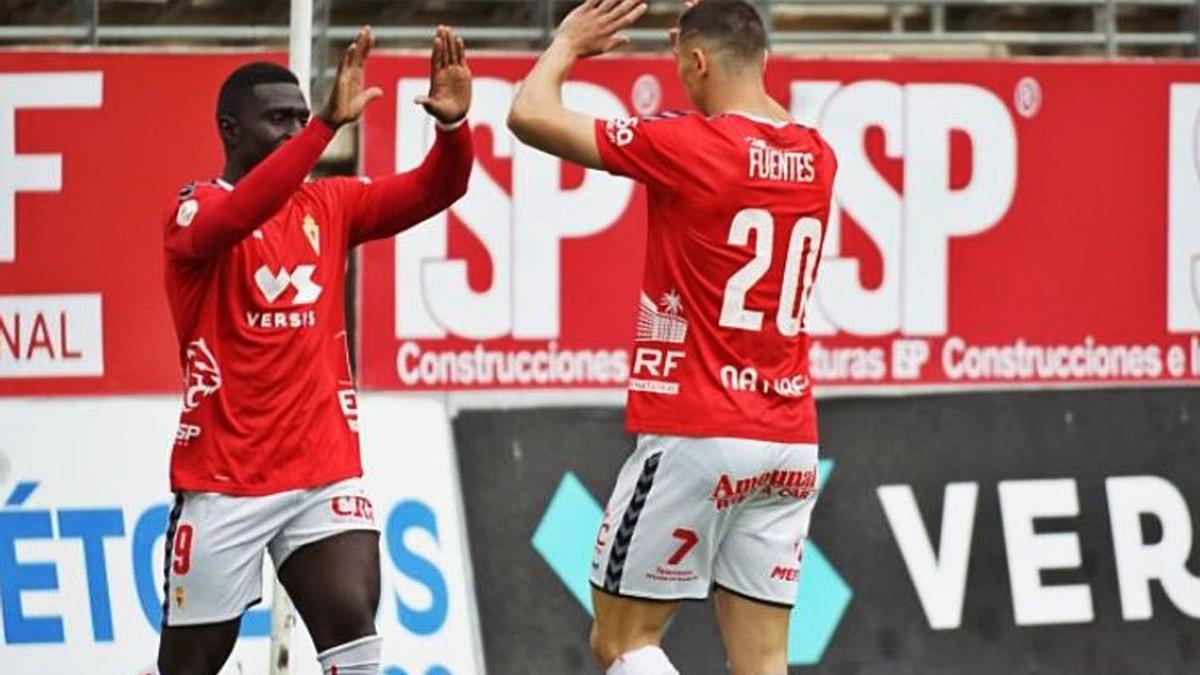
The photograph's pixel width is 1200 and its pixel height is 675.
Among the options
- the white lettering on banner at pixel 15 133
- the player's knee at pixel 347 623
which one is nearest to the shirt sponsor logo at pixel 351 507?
the player's knee at pixel 347 623

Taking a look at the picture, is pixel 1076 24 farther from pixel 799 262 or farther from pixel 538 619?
pixel 799 262

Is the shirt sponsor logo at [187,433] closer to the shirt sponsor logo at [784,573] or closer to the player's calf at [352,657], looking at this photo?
the player's calf at [352,657]

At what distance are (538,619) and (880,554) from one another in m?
1.27

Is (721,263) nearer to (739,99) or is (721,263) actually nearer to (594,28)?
(739,99)

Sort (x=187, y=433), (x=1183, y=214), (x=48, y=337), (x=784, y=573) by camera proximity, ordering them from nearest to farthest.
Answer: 1. (x=784, y=573)
2. (x=187, y=433)
3. (x=48, y=337)
4. (x=1183, y=214)

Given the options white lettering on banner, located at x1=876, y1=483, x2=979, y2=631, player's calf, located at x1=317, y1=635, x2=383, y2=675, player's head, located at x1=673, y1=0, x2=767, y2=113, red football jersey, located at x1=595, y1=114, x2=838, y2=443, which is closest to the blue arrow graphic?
white lettering on banner, located at x1=876, y1=483, x2=979, y2=631

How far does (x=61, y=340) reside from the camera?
10227 millimetres

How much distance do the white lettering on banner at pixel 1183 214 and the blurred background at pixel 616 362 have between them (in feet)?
0.04

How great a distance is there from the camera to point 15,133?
1023cm

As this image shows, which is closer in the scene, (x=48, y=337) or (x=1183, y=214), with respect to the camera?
(x=48, y=337)

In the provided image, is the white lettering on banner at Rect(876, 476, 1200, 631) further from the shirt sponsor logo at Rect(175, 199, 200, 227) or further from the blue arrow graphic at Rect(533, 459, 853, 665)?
the shirt sponsor logo at Rect(175, 199, 200, 227)

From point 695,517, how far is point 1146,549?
143 inches

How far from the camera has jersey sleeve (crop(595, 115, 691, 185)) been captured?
7477 mm

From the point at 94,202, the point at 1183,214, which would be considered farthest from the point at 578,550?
the point at 1183,214
